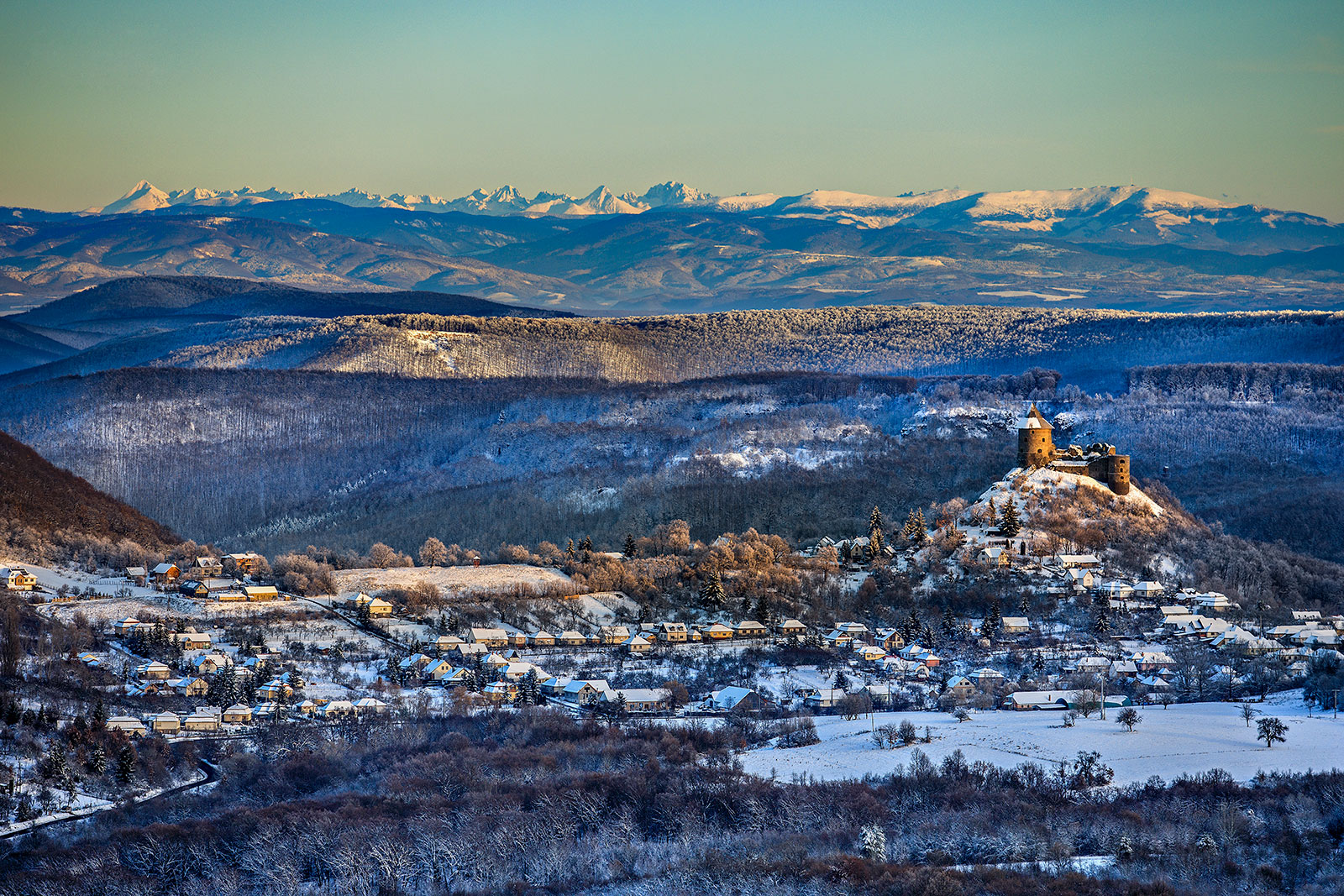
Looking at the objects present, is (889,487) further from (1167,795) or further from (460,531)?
(1167,795)

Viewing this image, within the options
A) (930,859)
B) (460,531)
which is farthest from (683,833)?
(460,531)

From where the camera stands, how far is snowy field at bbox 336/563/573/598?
4058 inches

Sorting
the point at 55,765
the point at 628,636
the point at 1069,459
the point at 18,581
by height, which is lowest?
the point at 628,636

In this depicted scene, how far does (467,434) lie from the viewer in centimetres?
18450

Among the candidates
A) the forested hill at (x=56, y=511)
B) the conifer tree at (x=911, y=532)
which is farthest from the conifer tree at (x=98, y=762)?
the conifer tree at (x=911, y=532)

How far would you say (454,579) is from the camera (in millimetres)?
105500

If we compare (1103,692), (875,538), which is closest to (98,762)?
(1103,692)

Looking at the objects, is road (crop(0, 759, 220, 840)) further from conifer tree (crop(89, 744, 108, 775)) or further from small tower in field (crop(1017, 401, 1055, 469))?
small tower in field (crop(1017, 401, 1055, 469))

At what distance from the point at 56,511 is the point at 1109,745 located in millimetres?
77798

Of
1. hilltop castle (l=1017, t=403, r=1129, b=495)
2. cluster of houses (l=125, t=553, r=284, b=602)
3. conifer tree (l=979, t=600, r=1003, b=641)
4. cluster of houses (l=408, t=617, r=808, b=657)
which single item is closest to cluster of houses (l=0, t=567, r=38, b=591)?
cluster of houses (l=125, t=553, r=284, b=602)

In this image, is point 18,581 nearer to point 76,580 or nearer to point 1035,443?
point 76,580

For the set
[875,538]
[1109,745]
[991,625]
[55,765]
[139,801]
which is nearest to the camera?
[139,801]

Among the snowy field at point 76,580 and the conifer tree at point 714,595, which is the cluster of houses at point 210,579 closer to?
the snowy field at point 76,580

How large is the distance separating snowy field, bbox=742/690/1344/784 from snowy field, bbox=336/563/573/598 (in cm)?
3468
